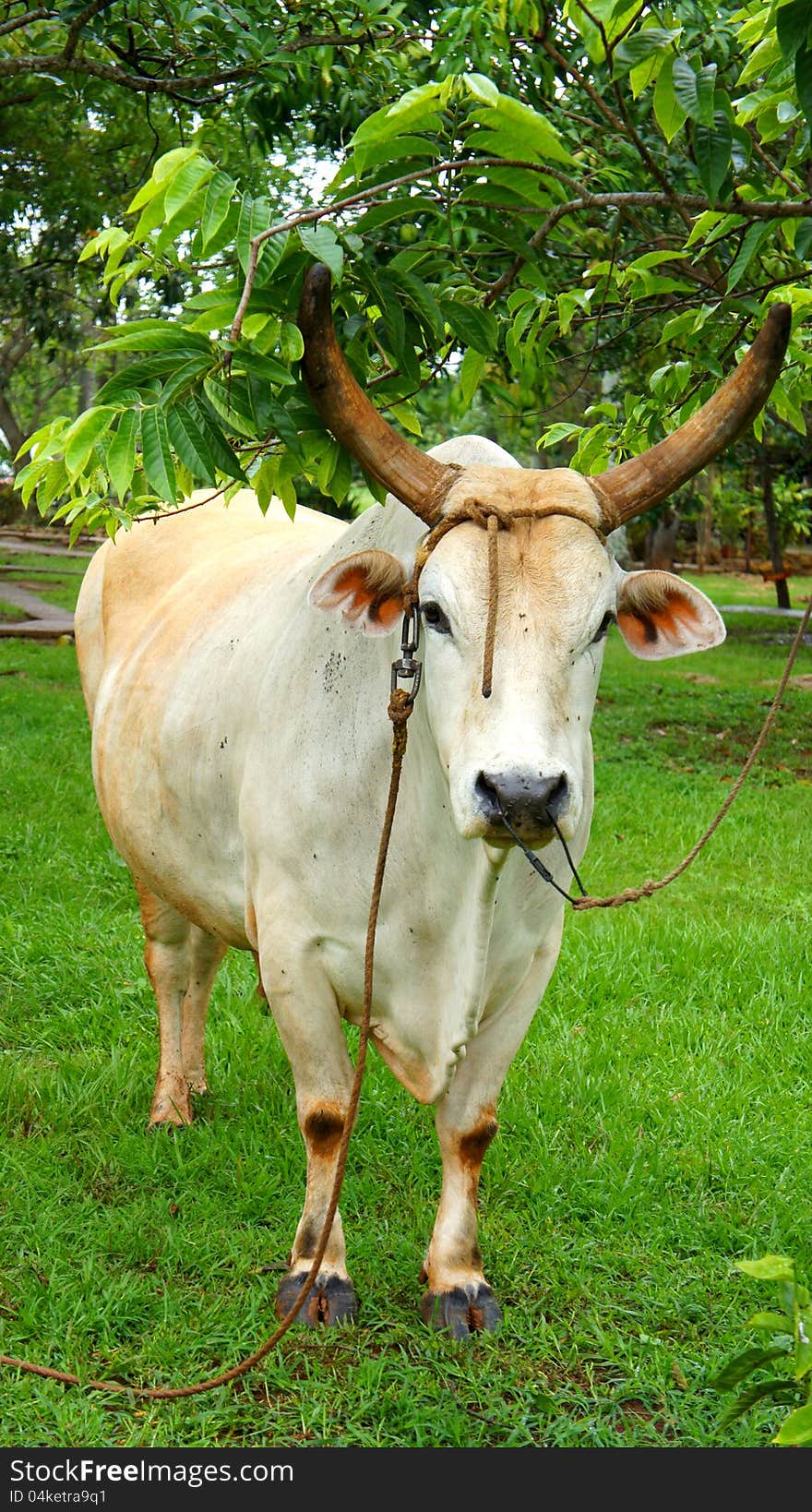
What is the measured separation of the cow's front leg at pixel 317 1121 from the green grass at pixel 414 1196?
0.31 feet

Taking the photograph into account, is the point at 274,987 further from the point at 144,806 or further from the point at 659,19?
the point at 659,19

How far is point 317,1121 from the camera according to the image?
3244 mm

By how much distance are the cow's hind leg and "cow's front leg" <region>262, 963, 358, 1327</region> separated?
1.01m

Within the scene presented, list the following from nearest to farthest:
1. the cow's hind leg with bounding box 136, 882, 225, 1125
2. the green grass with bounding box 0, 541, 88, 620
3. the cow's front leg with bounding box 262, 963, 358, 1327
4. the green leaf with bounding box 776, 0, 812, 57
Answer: the green leaf with bounding box 776, 0, 812, 57, the cow's front leg with bounding box 262, 963, 358, 1327, the cow's hind leg with bounding box 136, 882, 225, 1125, the green grass with bounding box 0, 541, 88, 620

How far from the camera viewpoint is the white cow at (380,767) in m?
2.43

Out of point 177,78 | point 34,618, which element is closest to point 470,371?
point 177,78

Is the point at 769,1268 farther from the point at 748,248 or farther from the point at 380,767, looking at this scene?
the point at 748,248

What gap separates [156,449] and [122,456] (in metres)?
0.06

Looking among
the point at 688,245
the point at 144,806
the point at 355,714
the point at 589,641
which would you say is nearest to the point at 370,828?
the point at 355,714

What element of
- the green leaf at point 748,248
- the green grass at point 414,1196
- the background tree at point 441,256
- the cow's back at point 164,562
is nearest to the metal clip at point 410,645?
the background tree at point 441,256

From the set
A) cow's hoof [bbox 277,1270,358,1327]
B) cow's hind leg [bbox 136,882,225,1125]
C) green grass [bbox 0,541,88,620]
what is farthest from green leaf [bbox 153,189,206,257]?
green grass [bbox 0,541,88,620]

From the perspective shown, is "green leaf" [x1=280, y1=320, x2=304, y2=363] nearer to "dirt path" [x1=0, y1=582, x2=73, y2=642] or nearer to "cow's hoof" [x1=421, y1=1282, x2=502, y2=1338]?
"cow's hoof" [x1=421, y1=1282, x2=502, y2=1338]

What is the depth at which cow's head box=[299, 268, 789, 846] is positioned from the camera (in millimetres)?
2295

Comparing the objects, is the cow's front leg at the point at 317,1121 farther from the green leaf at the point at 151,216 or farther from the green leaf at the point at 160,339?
the green leaf at the point at 151,216
